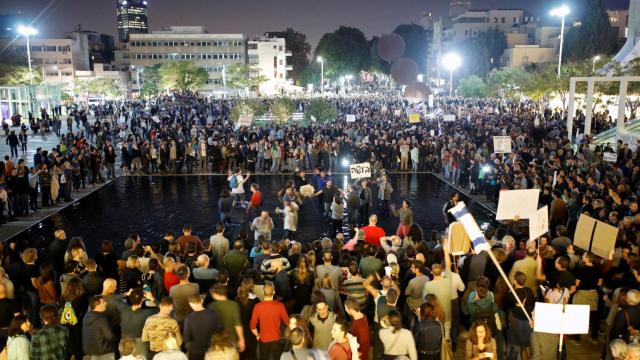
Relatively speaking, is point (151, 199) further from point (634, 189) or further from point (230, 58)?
point (230, 58)

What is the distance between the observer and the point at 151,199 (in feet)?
62.6

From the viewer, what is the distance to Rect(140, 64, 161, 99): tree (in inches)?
3462

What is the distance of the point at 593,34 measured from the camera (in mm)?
62250

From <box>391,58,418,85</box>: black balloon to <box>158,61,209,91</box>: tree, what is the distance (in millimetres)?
41427

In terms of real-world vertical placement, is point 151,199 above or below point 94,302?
below

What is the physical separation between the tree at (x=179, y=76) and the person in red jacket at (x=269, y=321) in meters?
83.2

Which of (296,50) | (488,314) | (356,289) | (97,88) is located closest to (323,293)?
(356,289)

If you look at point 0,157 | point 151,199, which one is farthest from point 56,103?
point 151,199

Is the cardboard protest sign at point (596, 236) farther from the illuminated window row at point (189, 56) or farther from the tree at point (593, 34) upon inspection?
the illuminated window row at point (189, 56)

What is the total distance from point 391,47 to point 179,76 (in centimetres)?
4758

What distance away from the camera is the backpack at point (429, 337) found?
5742 millimetres

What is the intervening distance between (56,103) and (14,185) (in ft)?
110

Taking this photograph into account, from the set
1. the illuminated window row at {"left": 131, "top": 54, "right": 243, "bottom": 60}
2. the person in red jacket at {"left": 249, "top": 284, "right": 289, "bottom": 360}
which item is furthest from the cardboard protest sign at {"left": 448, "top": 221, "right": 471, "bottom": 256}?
the illuminated window row at {"left": 131, "top": 54, "right": 243, "bottom": 60}

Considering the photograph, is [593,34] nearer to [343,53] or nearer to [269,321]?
[343,53]
